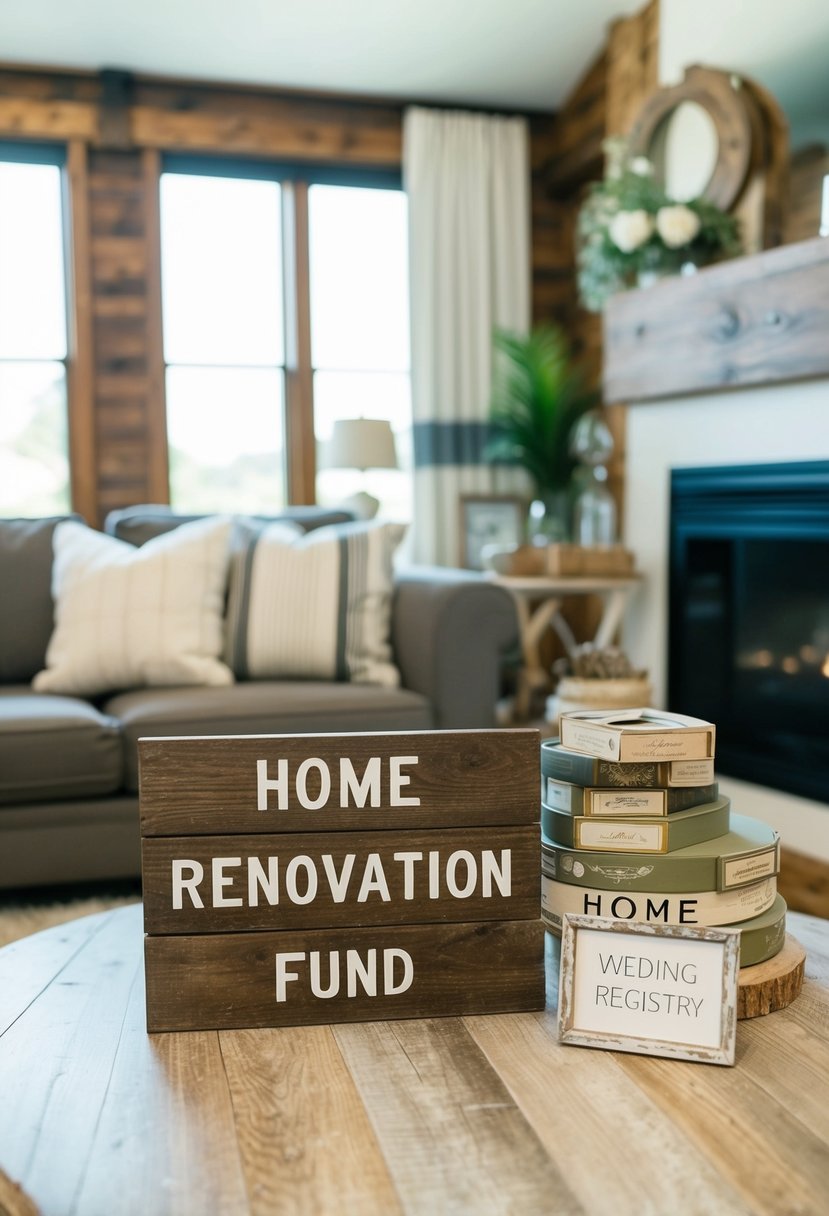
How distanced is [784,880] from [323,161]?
9.97 feet

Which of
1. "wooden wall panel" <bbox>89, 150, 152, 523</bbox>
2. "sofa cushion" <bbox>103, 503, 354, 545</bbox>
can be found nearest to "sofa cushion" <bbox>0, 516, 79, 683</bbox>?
"sofa cushion" <bbox>103, 503, 354, 545</bbox>

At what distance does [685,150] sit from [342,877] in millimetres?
2990

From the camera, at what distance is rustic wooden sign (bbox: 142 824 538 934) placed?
0.99 m

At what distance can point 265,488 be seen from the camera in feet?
14.3

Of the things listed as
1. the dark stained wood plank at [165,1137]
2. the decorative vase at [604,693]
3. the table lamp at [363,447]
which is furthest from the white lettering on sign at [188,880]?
the table lamp at [363,447]

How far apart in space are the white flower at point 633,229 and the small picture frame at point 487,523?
1.27m

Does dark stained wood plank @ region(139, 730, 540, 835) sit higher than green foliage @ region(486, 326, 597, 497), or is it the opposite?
green foliage @ region(486, 326, 597, 497)

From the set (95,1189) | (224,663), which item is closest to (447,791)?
(95,1189)

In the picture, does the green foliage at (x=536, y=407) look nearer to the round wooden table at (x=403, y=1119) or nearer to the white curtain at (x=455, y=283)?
the white curtain at (x=455, y=283)

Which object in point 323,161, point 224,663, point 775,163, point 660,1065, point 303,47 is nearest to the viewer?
point 660,1065

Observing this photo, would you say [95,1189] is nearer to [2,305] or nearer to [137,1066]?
[137,1066]

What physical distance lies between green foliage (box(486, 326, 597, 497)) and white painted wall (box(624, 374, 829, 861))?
0.54 m

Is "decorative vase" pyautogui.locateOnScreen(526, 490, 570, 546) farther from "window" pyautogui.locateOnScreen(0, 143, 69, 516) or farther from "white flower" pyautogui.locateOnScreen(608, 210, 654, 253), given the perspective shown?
"window" pyautogui.locateOnScreen(0, 143, 69, 516)

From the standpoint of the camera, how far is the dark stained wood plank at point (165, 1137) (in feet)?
2.47
